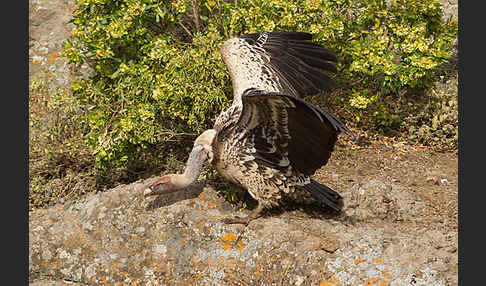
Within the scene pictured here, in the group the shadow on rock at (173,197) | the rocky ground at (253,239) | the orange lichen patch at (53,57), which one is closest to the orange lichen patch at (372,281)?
the rocky ground at (253,239)

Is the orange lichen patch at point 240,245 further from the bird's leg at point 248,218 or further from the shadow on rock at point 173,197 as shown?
the shadow on rock at point 173,197

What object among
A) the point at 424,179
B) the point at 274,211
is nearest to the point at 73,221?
the point at 274,211

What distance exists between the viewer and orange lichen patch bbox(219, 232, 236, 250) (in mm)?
4774

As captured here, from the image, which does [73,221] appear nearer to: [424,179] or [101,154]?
[101,154]

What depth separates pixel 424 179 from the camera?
6055 millimetres

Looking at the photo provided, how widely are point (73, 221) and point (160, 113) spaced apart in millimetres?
1968

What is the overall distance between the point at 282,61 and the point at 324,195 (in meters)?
1.84

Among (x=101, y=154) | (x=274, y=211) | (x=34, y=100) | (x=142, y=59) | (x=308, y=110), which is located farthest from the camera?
(x=34, y=100)

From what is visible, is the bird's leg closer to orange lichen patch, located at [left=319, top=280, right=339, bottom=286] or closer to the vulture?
the vulture

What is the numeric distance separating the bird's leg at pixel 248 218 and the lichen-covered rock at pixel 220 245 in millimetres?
54

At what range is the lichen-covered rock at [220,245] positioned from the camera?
163 inches

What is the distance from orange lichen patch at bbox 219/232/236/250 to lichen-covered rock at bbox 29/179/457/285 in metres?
0.01

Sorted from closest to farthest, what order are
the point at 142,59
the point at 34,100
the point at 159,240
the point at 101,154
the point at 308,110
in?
1. the point at 308,110
2. the point at 159,240
3. the point at 101,154
4. the point at 142,59
5. the point at 34,100

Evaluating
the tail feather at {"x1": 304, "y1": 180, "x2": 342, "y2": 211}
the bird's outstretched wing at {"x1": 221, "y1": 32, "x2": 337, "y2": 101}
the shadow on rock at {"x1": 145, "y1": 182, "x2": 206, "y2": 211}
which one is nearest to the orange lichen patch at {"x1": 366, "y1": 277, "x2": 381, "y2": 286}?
the tail feather at {"x1": 304, "y1": 180, "x2": 342, "y2": 211}
